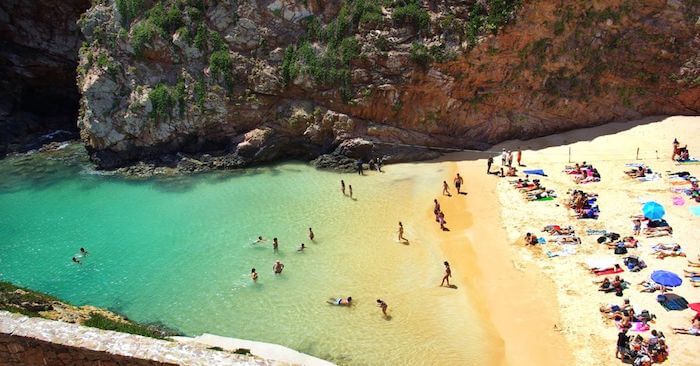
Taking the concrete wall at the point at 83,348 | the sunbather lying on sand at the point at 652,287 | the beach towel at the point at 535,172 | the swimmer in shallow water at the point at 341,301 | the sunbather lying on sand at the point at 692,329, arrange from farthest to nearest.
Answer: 1. the beach towel at the point at 535,172
2. the swimmer in shallow water at the point at 341,301
3. the sunbather lying on sand at the point at 652,287
4. the sunbather lying on sand at the point at 692,329
5. the concrete wall at the point at 83,348

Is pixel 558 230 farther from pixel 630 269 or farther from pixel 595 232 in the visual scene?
pixel 630 269

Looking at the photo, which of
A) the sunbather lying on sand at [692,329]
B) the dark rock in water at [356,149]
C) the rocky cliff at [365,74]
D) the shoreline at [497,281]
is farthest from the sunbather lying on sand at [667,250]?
the dark rock in water at [356,149]

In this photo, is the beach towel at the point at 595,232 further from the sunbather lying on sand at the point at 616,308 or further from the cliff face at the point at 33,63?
the cliff face at the point at 33,63

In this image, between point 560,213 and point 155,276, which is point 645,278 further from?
point 155,276

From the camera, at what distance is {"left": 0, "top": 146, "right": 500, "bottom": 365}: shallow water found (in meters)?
18.1

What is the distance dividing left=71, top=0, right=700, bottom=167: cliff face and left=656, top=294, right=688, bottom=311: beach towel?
1664 centimetres

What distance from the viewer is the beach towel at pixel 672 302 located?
17016 millimetres

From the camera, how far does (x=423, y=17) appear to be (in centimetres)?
3120

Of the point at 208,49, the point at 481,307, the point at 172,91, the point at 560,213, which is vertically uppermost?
the point at 208,49

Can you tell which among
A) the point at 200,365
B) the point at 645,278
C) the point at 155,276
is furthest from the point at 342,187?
the point at 200,365

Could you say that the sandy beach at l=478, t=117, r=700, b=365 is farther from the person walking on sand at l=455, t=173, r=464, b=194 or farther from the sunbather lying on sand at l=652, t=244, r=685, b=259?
the person walking on sand at l=455, t=173, r=464, b=194

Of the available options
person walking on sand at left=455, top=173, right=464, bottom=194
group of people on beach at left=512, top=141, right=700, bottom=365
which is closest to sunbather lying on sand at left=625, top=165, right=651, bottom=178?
group of people on beach at left=512, top=141, right=700, bottom=365

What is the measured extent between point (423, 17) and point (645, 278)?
19.2 m

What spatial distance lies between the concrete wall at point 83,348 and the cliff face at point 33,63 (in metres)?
35.7
